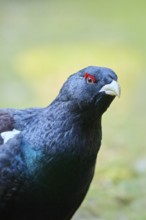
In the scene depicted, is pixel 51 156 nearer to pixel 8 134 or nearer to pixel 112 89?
pixel 8 134

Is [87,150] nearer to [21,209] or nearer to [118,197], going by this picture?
[21,209]

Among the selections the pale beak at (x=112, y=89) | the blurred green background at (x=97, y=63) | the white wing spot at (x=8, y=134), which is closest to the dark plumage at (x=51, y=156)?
the white wing spot at (x=8, y=134)

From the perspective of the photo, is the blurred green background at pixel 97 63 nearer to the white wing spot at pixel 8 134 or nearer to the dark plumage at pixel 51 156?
the dark plumage at pixel 51 156

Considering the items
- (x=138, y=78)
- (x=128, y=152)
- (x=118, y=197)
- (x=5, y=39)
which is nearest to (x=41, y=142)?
(x=118, y=197)

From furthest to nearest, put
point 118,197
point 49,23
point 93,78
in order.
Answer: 1. point 49,23
2. point 118,197
3. point 93,78

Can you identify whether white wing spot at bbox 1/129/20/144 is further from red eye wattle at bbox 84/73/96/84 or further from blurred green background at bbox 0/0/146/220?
blurred green background at bbox 0/0/146/220
